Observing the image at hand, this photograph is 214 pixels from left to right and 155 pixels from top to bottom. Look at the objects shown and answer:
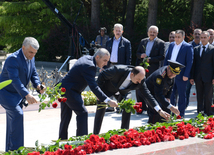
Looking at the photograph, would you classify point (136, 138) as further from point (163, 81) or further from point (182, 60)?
point (182, 60)

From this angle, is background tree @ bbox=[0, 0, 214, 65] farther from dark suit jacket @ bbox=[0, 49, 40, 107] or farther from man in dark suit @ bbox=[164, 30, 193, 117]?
dark suit jacket @ bbox=[0, 49, 40, 107]

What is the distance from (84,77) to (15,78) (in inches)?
38.2

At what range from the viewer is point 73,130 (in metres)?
6.01

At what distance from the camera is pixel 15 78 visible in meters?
4.12

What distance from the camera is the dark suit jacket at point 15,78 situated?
4109mm

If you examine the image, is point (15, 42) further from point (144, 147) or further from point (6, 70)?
point (144, 147)

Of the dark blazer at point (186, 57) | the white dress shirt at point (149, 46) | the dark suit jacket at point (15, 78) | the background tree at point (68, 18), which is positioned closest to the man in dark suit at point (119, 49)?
the white dress shirt at point (149, 46)

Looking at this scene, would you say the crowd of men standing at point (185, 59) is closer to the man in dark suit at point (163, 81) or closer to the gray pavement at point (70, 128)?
the gray pavement at point (70, 128)

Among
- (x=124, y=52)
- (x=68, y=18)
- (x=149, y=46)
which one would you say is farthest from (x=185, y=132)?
(x=68, y=18)

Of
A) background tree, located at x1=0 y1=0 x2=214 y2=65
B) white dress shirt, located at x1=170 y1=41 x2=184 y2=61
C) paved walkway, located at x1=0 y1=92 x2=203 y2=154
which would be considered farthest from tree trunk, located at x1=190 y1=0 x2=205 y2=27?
white dress shirt, located at x1=170 y1=41 x2=184 y2=61

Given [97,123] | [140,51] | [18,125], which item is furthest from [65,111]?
[140,51]

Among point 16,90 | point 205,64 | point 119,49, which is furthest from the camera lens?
point 119,49

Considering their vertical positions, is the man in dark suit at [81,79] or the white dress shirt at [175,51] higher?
the white dress shirt at [175,51]

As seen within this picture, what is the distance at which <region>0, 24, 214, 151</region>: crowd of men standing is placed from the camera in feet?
13.9
